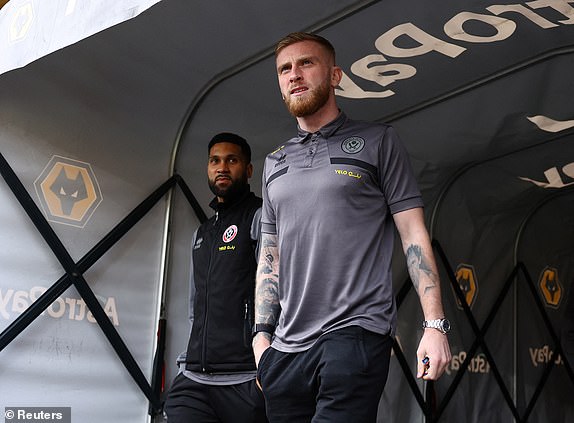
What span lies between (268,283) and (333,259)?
421 mm

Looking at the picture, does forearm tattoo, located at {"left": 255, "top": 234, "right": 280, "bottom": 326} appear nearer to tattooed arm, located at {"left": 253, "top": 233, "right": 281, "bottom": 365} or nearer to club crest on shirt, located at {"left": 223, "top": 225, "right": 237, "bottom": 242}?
tattooed arm, located at {"left": 253, "top": 233, "right": 281, "bottom": 365}

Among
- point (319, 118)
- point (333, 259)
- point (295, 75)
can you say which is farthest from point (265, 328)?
point (295, 75)

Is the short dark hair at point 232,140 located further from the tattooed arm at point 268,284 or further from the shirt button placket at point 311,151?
the shirt button placket at point 311,151

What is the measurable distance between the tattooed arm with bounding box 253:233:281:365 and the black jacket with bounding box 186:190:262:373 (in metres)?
0.57

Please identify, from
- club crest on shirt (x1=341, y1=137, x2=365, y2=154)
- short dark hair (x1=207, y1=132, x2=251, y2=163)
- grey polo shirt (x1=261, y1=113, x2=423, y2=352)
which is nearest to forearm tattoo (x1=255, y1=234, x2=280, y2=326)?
grey polo shirt (x1=261, y1=113, x2=423, y2=352)

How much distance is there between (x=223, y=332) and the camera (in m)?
3.15

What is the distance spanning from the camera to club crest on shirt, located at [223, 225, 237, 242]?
10.9 feet

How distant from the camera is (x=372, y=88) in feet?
13.1

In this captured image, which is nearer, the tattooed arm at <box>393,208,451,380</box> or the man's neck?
the tattooed arm at <box>393,208,451,380</box>

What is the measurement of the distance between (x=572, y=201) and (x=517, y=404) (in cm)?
172

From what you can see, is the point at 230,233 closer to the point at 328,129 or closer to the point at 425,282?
the point at 328,129

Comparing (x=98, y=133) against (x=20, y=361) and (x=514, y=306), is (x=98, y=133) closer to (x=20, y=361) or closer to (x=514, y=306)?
(x=20, y=361)

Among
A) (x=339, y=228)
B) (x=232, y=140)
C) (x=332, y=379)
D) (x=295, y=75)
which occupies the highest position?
(x=232, y=140)

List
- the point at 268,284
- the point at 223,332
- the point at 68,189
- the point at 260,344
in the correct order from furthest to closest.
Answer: the point at 68,189 < the point at 223,332 < the point at 268,284 < the point at 260,344
